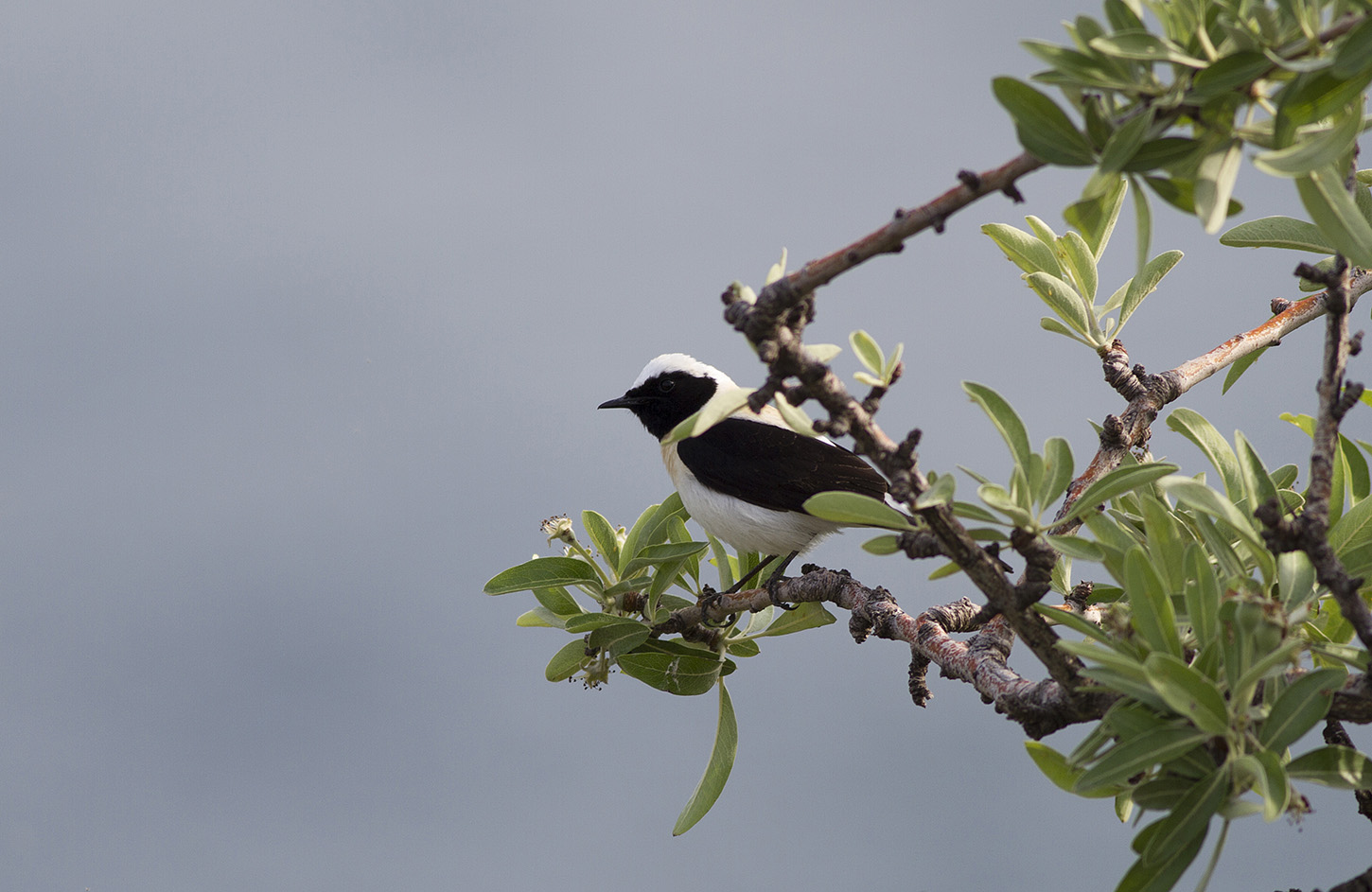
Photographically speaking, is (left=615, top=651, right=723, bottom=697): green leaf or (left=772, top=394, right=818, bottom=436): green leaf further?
(left=615, top=651, right=723, bottom=697): green leaf

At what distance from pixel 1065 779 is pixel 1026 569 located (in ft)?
1.50

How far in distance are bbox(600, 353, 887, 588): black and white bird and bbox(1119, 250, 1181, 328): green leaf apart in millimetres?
1175

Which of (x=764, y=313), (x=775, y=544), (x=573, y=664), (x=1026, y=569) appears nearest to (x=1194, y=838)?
(x=1026, y=569)

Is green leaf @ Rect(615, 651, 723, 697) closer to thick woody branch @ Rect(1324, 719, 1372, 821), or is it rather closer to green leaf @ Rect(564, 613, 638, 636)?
green leaf @ Rect(564, 613, 638, 636)

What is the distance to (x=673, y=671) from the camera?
125 inches

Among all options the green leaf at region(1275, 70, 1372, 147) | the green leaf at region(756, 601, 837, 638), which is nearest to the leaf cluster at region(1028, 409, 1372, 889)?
the green leaf at region(1275, 70, 1372, 147)

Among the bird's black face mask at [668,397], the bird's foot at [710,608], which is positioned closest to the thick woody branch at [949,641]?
the bird's foot at [710,608]

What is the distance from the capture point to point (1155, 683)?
1.62m

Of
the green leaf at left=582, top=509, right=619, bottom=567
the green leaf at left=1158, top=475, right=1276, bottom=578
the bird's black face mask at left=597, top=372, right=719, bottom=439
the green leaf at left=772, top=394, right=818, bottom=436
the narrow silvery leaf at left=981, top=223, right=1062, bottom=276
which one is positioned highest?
the bird's black face mask at left=597, top=372, right=719, bottom=439

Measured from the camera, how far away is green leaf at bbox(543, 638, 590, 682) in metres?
3.11

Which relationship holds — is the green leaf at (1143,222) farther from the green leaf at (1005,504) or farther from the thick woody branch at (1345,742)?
the thick woody branch at (1345,742)

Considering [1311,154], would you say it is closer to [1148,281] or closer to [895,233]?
[895,233]

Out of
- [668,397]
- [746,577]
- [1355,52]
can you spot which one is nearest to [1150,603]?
[1355,52]

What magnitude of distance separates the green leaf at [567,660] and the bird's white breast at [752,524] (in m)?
1.06
